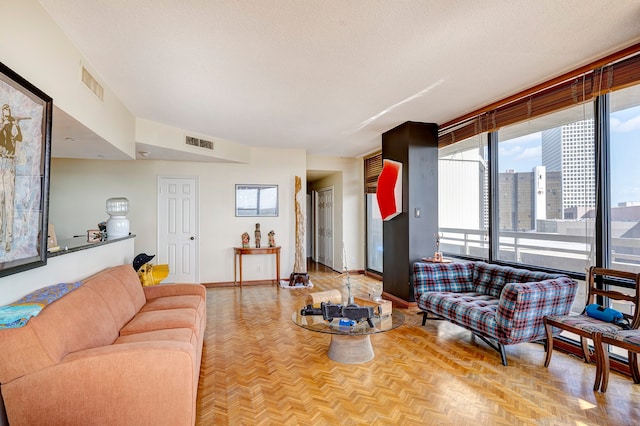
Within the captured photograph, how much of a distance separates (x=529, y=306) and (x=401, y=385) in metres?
1.27

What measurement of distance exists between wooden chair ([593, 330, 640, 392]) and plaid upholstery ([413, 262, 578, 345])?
45 cm

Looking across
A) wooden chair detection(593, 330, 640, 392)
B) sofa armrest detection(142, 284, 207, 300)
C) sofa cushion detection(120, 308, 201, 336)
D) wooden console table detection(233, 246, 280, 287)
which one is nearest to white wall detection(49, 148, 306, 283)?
wooden console table detection(233, 246, 280, 287)

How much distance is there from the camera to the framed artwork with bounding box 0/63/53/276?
1634 millimetres

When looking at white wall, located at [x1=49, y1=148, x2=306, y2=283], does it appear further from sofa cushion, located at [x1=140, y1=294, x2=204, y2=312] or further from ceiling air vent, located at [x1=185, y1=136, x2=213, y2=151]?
sofa cushion, located at [x1=140, y1=294, x2=204, y2=312]

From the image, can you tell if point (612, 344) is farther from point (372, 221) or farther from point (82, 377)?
point (372, 221)

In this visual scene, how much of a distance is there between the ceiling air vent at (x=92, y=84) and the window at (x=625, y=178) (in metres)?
4.54

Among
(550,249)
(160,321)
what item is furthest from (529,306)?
(160,321)

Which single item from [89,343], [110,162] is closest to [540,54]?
[89,343]

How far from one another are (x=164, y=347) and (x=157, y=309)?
141 centimetres

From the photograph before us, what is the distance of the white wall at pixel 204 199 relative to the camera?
564cm

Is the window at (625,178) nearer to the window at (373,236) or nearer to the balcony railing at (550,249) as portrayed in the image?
the balcony railing at (550,249)

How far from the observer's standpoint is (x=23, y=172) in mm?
1794

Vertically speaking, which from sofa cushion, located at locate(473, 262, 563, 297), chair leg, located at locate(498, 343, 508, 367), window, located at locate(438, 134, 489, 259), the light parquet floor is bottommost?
the light parquet floor

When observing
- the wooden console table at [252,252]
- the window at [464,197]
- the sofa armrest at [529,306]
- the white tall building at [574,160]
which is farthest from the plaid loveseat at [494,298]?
the wooden console table at [252,252]
